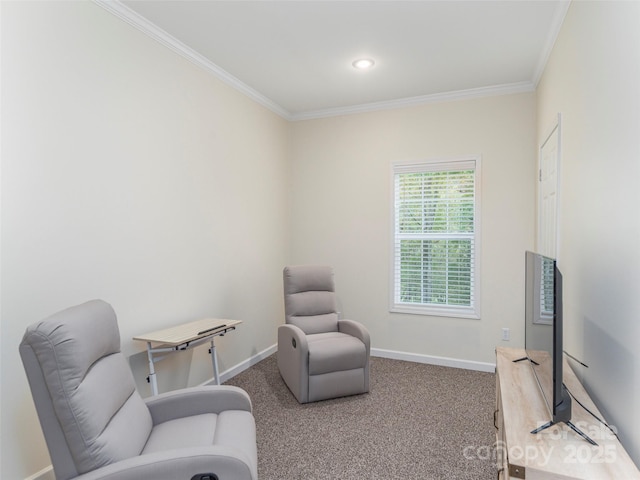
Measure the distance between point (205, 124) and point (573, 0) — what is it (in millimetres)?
2692

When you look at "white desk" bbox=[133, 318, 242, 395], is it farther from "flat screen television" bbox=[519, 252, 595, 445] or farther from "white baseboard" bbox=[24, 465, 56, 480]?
"flat screen television" bbox=[519, 252, 595, 445]

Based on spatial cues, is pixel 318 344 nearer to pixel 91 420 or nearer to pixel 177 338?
pixel 177 338

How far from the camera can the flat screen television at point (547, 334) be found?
53.7 inches

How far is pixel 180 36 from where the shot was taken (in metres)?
2.74

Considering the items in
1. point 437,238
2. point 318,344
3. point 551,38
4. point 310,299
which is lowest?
point 318,344

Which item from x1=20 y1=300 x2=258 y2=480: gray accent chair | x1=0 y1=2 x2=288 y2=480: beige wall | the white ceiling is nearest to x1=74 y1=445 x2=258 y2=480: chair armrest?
x1=20 y1=300 x2=258 y2=480: gray accent chair

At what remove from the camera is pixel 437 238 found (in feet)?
13.1

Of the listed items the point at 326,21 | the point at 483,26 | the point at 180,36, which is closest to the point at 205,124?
the point at 180,36

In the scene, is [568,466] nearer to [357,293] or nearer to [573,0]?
[573,0]

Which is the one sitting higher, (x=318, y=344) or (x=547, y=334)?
(x=547, y=334)

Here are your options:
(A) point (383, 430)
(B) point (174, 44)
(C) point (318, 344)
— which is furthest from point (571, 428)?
(B) point (174, 44)

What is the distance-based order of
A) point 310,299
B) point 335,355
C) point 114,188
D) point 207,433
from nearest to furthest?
point 207,433, point 114,188, point 335,355, point 310,299

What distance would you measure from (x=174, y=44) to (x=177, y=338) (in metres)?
2.16

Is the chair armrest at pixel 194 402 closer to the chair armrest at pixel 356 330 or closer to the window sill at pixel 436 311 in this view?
the chair armrest at pixel 356 330
